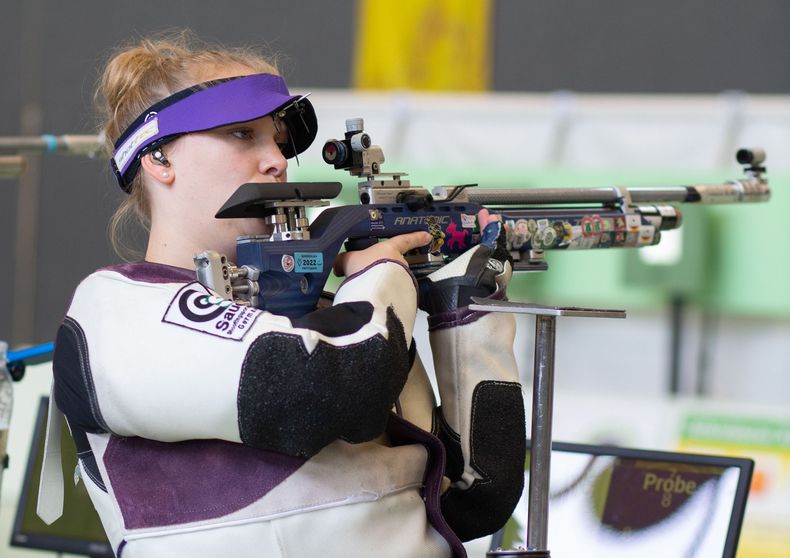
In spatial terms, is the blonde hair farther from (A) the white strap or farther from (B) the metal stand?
(B) the metal stand

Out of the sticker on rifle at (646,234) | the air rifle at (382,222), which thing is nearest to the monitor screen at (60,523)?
the air rifle at (382,222)

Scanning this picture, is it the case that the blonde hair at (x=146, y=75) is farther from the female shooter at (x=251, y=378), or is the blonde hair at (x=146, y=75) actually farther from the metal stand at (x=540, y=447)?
the metal stand at (x=540, y=447)

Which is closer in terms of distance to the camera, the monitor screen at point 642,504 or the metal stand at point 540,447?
the metal stand at point 540,447

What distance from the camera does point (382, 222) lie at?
137 cm

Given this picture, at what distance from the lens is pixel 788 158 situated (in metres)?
3.97

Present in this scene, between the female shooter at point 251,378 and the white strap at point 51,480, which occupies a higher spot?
the female shooter at point 251,378

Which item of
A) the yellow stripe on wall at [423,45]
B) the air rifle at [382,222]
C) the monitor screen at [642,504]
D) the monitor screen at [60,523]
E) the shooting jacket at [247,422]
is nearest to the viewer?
the shooting jacket at [247,422]

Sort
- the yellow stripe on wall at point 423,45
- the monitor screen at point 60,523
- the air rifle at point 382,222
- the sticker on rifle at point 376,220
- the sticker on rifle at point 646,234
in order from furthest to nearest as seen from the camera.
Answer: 1. the yellow stripe on wall at point 423,45
2. the monitor screen at point 60,523
3. the sticker on rifle at point 646,234
4. the sticker on rifle at point 376,220
5. the air rifle at point 382,222

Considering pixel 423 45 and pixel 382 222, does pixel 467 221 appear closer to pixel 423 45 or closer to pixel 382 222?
pixel 382 222

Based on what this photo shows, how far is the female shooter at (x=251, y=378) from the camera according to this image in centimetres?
111

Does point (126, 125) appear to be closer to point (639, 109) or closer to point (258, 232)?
point (258, 232)

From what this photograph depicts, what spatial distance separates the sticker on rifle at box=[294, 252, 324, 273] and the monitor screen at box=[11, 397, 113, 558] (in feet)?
3.20

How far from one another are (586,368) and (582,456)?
96.0 inches

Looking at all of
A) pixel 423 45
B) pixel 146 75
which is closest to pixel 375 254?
pixel 146 75
